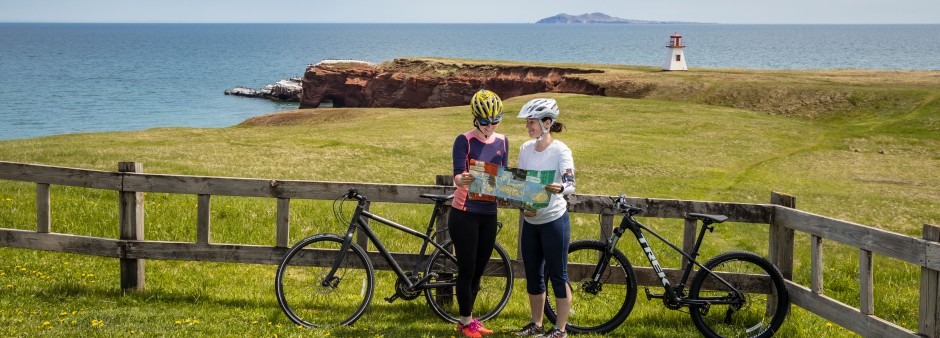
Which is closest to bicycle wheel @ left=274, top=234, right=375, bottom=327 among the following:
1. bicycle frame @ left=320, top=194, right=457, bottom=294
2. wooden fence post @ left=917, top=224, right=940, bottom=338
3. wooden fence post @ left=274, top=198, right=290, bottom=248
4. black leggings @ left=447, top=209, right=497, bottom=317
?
bicycle frame @ left=320, top=194, right=457, bottom=294

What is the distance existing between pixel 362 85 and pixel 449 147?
63.3m

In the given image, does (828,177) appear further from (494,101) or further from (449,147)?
(494,101)

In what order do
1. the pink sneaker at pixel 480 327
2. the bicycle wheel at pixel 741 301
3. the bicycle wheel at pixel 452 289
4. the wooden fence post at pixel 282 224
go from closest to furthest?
the pink sneaker at pixel 480 327 < the bicycle wheel at pixel 741 301 < the bicycle wheel at pixel 452 289 < the wooden fence post at pixel 282 224

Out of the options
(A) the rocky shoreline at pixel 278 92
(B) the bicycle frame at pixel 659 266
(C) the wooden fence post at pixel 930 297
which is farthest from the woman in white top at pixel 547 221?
(A) the rocky shoreline at pixel 278 92

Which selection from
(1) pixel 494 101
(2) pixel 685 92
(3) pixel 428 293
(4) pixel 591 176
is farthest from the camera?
(2) pixel 685 92

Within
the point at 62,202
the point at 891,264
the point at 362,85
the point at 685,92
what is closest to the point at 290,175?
the point at 62,202

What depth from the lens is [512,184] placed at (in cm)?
738

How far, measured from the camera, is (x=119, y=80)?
437 ft

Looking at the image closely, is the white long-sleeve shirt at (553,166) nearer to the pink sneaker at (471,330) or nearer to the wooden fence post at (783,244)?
the pink sneaker at (471,330)

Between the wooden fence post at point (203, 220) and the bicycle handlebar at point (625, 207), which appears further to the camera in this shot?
the wooden fence post at point (203, 220)

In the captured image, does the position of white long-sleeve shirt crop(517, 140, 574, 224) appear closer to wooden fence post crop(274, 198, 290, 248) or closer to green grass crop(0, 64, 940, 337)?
green grass crop(0, 64, 940, 337)

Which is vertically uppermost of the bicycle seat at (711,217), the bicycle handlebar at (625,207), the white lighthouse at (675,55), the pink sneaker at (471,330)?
the white lighthouse at (675,55)

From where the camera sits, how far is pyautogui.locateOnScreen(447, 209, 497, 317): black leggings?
→ 307 inches

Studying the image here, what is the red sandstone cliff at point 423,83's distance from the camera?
6969cm
